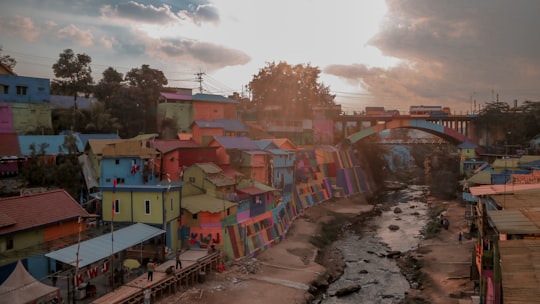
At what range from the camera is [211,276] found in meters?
33.9

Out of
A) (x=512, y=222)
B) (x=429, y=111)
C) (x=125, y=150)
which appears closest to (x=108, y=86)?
(x=125, y=150)

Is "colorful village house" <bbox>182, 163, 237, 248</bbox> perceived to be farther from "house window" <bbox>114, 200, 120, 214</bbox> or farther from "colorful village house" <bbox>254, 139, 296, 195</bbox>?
"colorful village house" <bbox>254, 139, 296, 195</bbox>

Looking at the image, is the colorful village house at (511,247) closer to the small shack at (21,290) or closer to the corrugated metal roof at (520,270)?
the corrugated metal roof at (520,270)

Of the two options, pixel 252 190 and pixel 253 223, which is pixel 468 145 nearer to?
pixel 252 190

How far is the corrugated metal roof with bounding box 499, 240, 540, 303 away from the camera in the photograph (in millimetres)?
14086

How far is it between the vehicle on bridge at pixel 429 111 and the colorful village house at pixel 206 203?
6088 cm

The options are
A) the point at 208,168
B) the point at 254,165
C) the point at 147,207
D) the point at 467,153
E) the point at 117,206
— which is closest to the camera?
the point at 147,207

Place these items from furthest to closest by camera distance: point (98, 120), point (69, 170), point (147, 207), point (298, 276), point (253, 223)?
point (98, 120) < point (69, 170) < point (253, 223) < point (298, 276) < point (147, 207)

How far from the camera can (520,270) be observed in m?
15.6

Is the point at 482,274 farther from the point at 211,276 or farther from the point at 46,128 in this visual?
the point at 46,128

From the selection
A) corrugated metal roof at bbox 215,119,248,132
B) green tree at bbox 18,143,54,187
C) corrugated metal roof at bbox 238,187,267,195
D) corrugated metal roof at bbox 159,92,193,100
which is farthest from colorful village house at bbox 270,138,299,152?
green tree at bbox 18,143,54,187

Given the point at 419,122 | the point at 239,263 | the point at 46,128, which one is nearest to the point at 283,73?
the point at 419,122

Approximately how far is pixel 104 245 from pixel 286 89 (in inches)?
2629

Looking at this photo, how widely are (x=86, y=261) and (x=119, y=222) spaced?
30.8 ft
